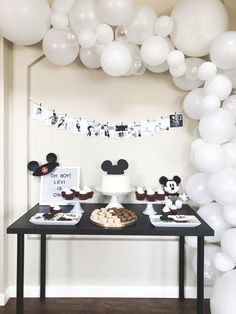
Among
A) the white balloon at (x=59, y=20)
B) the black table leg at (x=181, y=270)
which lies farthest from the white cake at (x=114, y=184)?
the white balloon at (x=59, y=20)

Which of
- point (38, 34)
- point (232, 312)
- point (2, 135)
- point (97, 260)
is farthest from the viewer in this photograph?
point (97, 260)

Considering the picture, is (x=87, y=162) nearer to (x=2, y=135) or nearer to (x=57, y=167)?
(x=57, y=167)

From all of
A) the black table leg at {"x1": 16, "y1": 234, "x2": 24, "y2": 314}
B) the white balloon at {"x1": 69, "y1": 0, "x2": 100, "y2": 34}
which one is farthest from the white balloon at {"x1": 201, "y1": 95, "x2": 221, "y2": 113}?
the black table leg at {"x1": 16, "y1": 234, "x2": 24, "y2": 314}

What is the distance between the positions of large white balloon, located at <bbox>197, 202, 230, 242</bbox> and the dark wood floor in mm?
591

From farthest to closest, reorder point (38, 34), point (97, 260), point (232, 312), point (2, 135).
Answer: point (97, 260) → point (2, 135) → point (38, 34) → point (232, 312)

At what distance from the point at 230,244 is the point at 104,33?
144 centimetres

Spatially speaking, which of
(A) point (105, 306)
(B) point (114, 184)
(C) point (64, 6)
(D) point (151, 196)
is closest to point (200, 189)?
(D) point (151, 196)

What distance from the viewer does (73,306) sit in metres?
2.28

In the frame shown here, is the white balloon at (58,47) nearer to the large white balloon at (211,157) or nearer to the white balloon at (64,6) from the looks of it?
the white balloon at (64,6)

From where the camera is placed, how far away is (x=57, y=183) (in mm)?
2361

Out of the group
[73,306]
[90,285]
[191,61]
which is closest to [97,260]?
[90,285]

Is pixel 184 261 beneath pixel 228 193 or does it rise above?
beneath

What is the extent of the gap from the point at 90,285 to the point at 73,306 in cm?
19

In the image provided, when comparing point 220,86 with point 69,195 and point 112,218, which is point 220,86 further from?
point 69,195
